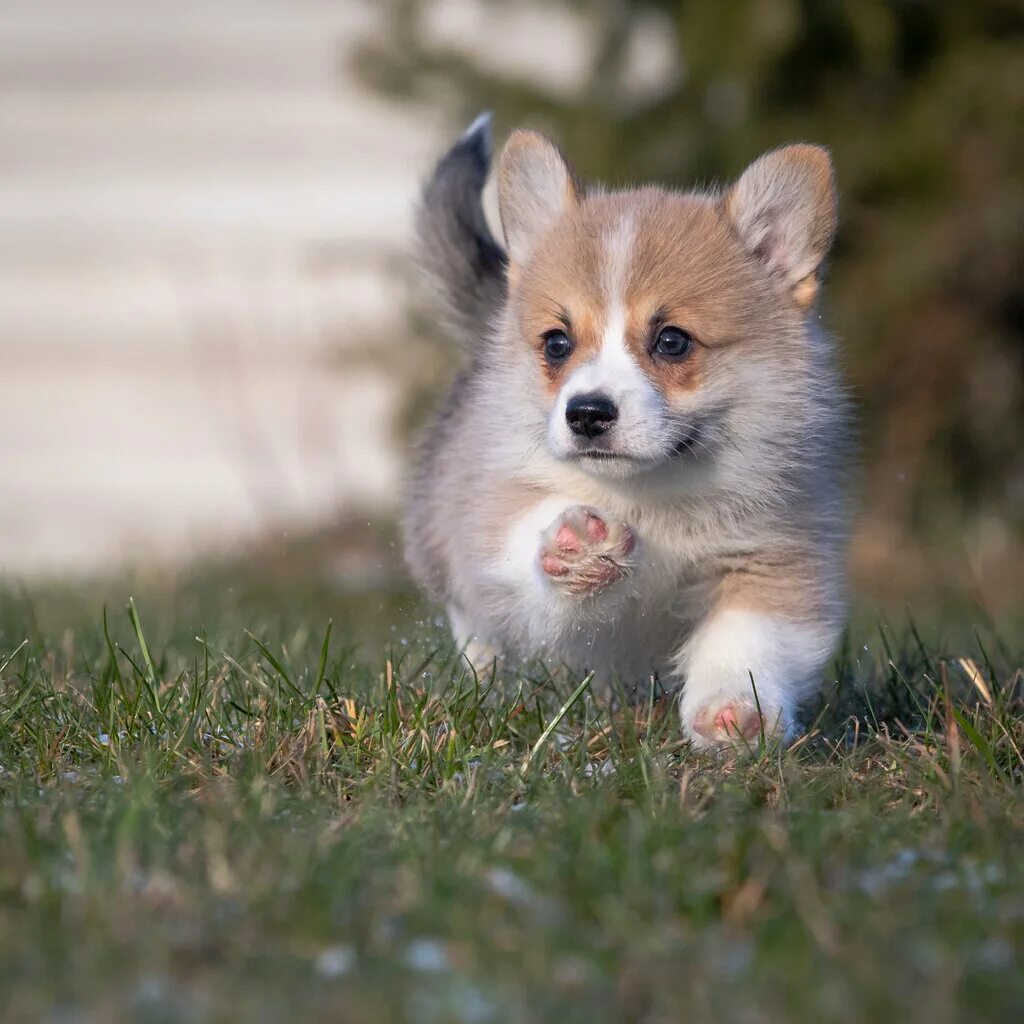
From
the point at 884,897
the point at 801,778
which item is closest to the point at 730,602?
the point at 801,778

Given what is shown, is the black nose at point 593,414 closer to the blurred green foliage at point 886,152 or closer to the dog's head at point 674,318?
the dog's head at point 674,318

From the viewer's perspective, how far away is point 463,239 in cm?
434

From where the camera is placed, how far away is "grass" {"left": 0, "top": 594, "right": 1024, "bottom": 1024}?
6.17 ft

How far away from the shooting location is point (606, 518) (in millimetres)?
3369

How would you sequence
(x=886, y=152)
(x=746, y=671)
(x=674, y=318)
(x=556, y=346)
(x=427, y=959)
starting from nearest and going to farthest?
(x=427, y=959), (x=746, y=671), (x=674, y=318), (x=556, y=346), (x=886, y=152)

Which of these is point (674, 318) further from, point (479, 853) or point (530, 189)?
point (479, 853)

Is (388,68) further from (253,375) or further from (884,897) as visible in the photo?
(884,897)

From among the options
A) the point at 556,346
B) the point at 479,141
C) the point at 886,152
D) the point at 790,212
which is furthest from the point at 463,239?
the point at 886,152

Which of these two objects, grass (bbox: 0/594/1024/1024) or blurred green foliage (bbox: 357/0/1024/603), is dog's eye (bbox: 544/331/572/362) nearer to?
grass (bbox: 0/594/1024/1024)

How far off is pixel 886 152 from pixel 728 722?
4708 millimetres

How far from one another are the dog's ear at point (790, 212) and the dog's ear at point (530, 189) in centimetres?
41

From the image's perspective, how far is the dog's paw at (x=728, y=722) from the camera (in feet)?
10.3

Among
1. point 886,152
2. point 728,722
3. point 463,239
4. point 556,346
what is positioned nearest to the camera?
point 728,722

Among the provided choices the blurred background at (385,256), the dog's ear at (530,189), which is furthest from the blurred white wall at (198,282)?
the dog's ear at (530,189)
